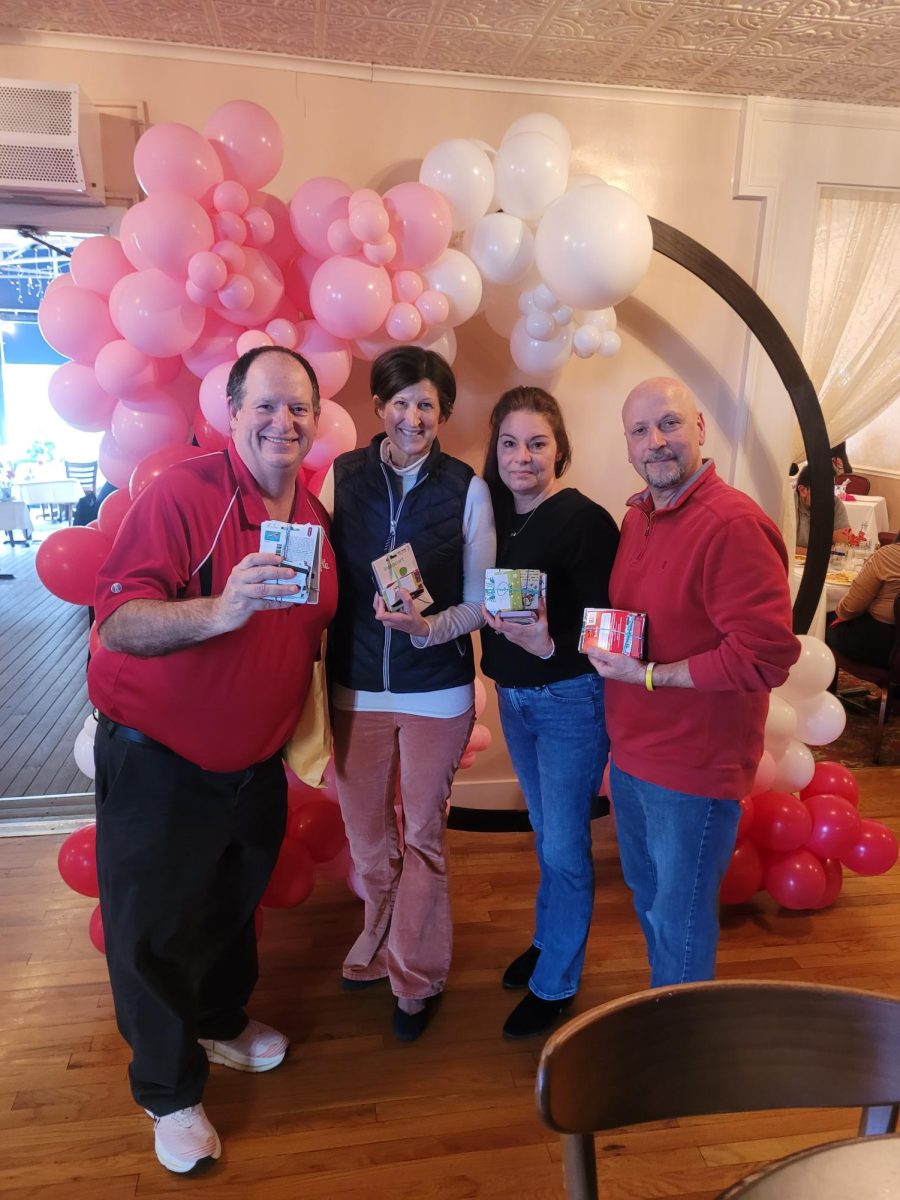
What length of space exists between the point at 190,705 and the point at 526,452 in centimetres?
84

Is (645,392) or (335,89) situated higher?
(335,89)

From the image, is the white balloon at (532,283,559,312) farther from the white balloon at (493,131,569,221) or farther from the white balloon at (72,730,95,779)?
the white balloon at (72,730,95,779)

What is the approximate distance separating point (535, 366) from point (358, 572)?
101 cm

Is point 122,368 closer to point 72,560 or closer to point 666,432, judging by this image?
point 72,560

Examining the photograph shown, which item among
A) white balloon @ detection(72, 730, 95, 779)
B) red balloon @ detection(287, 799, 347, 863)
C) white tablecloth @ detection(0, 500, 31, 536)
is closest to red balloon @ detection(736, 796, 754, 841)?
red balloon @ detection(287, 799, 347, 863)

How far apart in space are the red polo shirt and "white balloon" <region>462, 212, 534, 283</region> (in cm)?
105

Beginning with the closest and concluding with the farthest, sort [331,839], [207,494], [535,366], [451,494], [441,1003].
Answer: [207,494] < [451,494] < [441,1003] < [331,839] < [535,366]

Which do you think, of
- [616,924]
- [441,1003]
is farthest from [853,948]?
[441,1003]

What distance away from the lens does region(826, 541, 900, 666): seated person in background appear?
142 inches

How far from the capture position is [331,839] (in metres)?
2.15

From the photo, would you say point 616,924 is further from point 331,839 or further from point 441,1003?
point 331,839

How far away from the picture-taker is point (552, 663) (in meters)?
1.68

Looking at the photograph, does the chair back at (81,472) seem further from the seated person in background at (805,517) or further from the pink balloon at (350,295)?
the pink balloon at (350,295)

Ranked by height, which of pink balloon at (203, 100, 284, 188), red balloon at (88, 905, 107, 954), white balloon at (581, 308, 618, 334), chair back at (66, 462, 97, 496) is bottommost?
red balloon at (88, 905, 107, 954)
